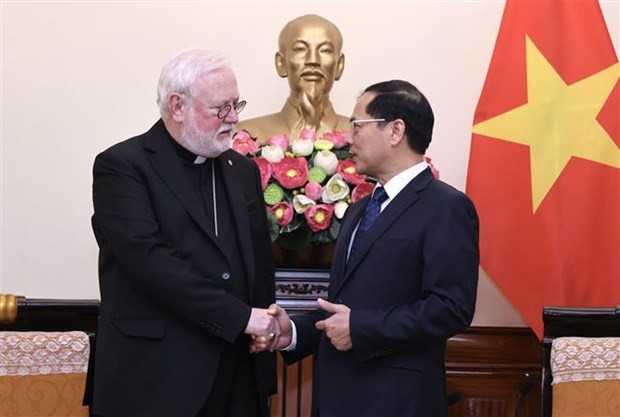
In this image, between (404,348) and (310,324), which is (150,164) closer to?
(310,324)

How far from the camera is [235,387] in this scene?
2.77 metres

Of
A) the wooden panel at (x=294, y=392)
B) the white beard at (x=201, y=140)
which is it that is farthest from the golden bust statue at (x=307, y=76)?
the white beard at (x=201, y=140)

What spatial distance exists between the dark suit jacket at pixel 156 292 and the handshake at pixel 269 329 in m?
0.04

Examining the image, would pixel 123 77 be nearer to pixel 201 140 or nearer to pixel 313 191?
pixel 313 191

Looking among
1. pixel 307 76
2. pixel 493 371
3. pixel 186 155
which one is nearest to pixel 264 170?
pixel 186 155

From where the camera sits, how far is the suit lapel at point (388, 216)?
2639 millimetres

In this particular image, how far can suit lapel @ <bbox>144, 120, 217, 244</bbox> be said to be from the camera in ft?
8.80

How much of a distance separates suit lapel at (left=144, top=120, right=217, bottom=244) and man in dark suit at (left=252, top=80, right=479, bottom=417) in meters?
0.35

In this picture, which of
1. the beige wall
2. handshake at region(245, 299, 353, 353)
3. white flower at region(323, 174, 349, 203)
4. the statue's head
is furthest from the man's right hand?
the beige wall

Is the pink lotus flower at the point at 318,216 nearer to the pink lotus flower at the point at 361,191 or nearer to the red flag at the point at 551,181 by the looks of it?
the pink lotus flower at the point at 361,191

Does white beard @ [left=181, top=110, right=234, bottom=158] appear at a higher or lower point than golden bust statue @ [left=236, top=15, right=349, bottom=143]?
lower

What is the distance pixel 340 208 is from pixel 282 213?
0.69 ft

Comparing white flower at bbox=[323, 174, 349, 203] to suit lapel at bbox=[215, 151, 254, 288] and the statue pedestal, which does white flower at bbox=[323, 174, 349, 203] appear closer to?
the statue pedestal

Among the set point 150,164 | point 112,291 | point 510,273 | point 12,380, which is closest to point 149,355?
point 112,291
